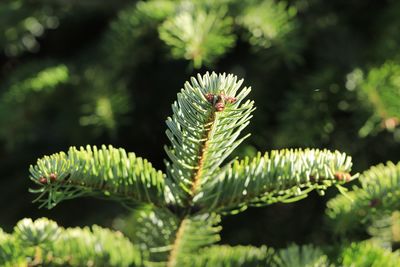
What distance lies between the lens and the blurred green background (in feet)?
2.85

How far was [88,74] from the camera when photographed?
1.01 meters

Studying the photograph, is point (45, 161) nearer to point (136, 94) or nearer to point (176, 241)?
point (176, 241)

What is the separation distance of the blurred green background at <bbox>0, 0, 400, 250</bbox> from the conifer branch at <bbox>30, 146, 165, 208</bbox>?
0.91 feet

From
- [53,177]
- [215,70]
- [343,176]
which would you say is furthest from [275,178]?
[215,70]

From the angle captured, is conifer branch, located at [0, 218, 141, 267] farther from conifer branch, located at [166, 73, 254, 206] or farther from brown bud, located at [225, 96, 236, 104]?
brown bud, located at [225, 96, 236, 104]

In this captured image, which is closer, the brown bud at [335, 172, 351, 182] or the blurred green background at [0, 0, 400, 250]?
the brown bud at [335, 172, 351, 182]

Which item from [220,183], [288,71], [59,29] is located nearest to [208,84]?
[220,183]

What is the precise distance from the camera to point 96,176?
52 cm

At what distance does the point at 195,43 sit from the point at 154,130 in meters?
Result: 0.29

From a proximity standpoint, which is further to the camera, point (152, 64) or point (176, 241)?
point (152, 64)

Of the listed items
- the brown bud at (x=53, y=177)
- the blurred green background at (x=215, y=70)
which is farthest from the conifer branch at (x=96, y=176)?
the blurred green background at (x=215, y=70)

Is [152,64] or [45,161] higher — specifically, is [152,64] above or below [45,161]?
above

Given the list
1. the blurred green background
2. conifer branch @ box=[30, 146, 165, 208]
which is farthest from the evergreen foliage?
the blurred green background

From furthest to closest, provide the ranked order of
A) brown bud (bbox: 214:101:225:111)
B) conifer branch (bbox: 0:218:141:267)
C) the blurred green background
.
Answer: the blurred green background, conifer branch (bbox: 0:218:141:267), brown bud (bbox: 214:101:225:111)
